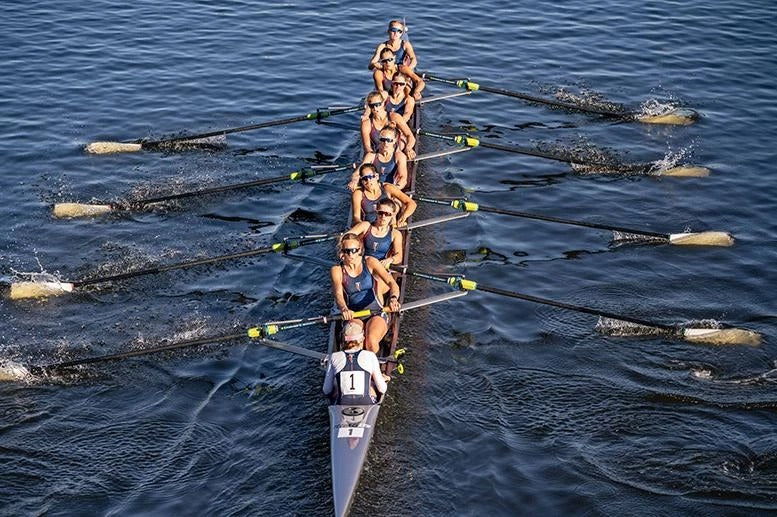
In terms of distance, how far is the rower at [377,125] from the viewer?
18.8 m

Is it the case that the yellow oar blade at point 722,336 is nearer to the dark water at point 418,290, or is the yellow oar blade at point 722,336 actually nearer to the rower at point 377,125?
the dark water at point 418,290

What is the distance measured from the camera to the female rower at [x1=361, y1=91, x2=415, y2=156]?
18781mm

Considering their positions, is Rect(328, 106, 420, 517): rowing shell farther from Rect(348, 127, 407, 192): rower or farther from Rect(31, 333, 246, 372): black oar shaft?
Rect(348, 127, 407, 192): rower

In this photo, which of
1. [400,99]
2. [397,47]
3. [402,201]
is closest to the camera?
[402,201]

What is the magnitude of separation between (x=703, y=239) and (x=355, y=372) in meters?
9.18

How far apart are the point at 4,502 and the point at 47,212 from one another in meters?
9.09

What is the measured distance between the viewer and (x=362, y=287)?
13656 mm

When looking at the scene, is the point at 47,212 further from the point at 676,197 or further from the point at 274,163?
the point at 676,197

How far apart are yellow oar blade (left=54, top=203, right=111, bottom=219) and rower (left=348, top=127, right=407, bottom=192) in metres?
5.79

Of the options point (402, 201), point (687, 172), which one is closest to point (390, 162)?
point (402, 201)

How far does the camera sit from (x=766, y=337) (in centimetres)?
1513

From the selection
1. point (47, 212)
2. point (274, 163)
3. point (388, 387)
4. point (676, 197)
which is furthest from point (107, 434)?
point (676, 197)

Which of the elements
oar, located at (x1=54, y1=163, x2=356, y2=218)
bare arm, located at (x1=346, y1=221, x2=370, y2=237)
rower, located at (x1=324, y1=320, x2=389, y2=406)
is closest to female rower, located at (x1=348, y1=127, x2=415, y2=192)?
oar, located at (x1=54, y1=163, x2=356, y2=218)

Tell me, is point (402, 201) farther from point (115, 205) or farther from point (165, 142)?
point (165, 142)
